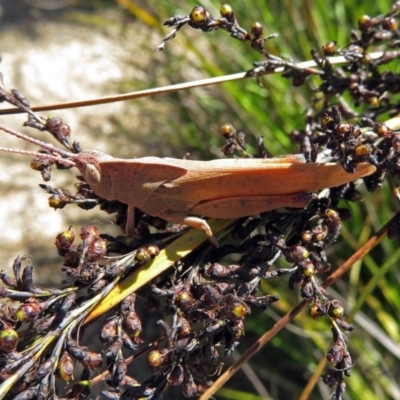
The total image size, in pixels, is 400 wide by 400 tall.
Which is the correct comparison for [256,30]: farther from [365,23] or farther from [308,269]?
[308,269]

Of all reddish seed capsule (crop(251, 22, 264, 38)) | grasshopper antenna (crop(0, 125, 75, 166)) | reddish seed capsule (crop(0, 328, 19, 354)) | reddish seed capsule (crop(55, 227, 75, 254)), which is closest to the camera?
reddish seed capsule (crop(0, 328, 19, 354))

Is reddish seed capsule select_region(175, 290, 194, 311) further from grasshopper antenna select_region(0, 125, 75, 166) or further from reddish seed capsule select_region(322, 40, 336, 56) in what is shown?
reddish seed capsule select_region(322, 40, 336, 56)

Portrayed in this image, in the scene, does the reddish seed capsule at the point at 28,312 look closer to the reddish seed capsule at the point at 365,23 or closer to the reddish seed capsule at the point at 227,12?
the reddish seed capsule at the point at 227,12

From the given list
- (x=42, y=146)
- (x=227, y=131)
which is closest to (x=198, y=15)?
(x=227, y=131)

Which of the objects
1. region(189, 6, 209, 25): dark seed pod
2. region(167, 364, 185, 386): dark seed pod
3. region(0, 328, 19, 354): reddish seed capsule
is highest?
region(189, 6, 209, 25): dark seed pod

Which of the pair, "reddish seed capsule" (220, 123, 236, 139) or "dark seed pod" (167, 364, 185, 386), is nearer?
"dark seed pod" (167, 364, 185, 386)

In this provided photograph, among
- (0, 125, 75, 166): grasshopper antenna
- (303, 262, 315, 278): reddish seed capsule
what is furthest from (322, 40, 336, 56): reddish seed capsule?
(0, 125, 75, 166): grasshopper antenna

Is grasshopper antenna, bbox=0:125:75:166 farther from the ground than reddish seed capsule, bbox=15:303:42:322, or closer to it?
farther from the ground
